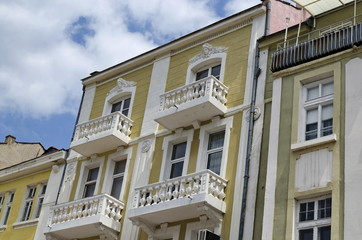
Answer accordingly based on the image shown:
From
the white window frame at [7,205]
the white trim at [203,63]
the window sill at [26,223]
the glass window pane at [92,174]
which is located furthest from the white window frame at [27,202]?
the white trim at [203,63]

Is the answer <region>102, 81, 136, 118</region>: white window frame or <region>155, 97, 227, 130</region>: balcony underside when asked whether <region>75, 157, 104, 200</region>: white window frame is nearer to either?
<region>102, 81, 136, 118</region>: white window frame

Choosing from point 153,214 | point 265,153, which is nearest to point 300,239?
point 265,153

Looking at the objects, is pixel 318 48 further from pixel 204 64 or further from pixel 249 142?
pixel 204 64

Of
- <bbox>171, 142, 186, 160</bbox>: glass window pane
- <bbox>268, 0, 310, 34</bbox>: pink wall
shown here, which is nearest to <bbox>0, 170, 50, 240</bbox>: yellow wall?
<bbox>171, 142, 186, 160</bbox>: glass window pane

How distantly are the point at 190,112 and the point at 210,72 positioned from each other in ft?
8.39

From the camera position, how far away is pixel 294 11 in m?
25.8

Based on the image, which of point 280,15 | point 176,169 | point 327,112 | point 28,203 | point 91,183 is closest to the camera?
point 327,112

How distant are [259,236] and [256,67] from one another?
648 cm

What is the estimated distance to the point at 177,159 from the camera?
23.6 meters

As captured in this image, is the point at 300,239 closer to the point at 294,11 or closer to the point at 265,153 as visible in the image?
the point at 265,153

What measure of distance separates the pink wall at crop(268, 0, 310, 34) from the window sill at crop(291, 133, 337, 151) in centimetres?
634

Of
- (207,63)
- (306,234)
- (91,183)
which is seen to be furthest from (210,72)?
(306,234)

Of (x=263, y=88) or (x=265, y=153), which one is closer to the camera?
(x=265, y=153)

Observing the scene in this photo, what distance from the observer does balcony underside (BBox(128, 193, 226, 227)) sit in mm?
20047
